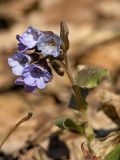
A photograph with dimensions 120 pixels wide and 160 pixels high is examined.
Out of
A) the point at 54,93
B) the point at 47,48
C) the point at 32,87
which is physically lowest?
the point at 54,93

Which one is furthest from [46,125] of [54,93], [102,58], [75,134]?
[102,58]

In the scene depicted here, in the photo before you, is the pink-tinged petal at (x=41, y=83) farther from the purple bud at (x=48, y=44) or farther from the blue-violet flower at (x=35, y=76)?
the purple bud at (x=48, y=44)

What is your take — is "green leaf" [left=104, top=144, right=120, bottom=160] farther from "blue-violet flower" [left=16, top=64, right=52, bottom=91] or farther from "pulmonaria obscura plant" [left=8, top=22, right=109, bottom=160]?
"blue-violet flower" [left=16, top=64, right=52, bottom=91]

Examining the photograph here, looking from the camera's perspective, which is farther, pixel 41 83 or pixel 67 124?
pixel 67 124

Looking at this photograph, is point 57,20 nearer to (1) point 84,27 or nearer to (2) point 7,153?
(1) point 84,27

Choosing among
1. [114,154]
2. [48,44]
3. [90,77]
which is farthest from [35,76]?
[114,154]

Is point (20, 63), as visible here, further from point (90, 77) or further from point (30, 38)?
point (90, 77)
